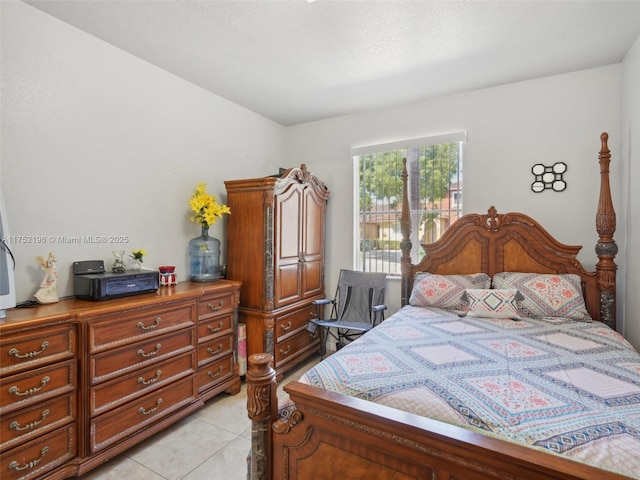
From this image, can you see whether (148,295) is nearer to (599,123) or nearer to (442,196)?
(442,196)

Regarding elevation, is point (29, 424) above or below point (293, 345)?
above

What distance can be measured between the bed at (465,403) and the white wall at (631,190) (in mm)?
142

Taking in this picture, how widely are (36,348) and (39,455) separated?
55 centimetres

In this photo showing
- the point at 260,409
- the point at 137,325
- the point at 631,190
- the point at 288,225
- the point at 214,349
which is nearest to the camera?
the point at 260,409

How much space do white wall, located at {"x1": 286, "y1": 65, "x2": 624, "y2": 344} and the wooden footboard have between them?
2451 mm

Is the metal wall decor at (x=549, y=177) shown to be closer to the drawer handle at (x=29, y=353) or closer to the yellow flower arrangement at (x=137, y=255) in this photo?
the yellow flower arrangement at (x=137, y=255)

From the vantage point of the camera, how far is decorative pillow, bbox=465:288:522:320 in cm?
241

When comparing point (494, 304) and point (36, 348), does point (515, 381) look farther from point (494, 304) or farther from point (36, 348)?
point (36, 348)

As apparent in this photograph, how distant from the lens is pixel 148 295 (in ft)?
7.23

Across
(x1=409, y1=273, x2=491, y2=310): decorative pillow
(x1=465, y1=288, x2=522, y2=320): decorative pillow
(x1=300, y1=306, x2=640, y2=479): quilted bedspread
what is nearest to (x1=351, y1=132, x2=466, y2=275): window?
(x1=409, y1=273, x2=491, y2=310): decorative pillow

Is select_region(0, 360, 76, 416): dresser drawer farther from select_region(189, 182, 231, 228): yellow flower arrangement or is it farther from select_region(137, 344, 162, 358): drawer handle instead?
select_region(189, 182, 231, 228): yellow flower arrangement

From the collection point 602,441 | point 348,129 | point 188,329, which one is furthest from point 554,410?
point 348,129

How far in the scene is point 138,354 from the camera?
202 cm

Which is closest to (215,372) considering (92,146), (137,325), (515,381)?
(137,325)
